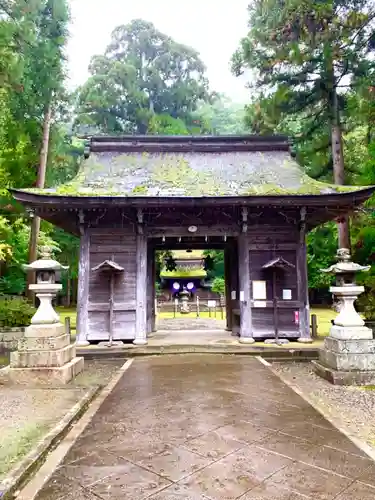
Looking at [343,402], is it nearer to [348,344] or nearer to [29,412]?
[348,344]

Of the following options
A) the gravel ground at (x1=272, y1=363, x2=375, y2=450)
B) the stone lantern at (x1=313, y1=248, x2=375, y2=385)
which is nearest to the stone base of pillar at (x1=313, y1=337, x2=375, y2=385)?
the stone lantern at (x1=313, y1=248, x2=375, y2=385)

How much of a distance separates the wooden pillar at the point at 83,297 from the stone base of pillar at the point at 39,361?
3.13 m

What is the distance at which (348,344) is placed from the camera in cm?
635

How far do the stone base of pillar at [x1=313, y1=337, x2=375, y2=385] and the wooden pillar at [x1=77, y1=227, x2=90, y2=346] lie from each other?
641cm

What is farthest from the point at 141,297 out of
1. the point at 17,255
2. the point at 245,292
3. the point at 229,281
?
the point at 17,255

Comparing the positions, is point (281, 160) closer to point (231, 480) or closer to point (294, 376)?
point (294, 376)

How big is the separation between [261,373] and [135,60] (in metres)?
31.9

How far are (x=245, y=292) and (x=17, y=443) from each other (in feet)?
24.0

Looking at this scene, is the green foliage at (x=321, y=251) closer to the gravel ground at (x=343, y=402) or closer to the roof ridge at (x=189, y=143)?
the roof ridge at (x=189, y=143)

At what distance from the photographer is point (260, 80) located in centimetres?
1539

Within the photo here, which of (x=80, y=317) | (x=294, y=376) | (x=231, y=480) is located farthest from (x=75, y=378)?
(x=231, y=480)

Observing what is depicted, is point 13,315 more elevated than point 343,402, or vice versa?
point 13,315

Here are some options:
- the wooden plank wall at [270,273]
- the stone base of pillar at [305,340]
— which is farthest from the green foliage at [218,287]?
the stone base of pillar at [305,340]

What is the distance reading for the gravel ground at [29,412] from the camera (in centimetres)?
356
